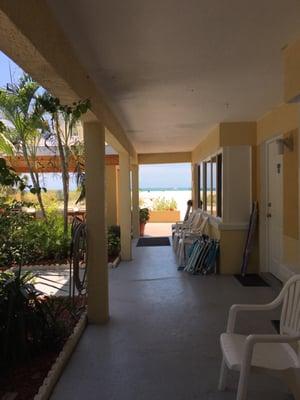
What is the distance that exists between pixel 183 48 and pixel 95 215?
6.44 ft

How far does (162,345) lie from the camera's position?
3.32 meters

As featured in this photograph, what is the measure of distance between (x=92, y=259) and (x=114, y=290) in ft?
4.47

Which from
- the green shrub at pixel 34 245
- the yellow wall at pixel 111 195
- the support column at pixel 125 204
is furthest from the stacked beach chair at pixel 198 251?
the yellow wall at pixel 111 195

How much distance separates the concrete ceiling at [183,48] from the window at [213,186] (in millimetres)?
1881

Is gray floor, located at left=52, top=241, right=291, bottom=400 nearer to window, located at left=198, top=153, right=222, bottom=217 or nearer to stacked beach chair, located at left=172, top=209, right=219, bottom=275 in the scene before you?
stacked beach chair, located at left=172, top=209, right=219, bottom=275

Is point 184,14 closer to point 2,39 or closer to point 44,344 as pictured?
point 2,39

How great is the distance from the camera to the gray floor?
2598 mm

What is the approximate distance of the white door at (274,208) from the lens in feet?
17.3

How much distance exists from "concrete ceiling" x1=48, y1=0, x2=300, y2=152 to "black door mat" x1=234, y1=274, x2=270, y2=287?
8.45ft

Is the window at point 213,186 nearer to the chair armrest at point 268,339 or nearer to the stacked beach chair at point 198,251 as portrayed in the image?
the stacked beach chair at point 198,251

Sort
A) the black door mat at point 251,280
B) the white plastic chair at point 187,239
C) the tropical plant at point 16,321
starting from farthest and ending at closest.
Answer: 1. the white plastic chair at point 187,239
2. the black door mat at point 251,280
3. the tropical plant at point 16,321

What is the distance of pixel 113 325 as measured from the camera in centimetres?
382

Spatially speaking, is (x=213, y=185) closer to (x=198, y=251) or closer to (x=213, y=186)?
(x=213, y=186)

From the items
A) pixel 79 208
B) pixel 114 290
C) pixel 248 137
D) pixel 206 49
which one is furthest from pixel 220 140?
pixel 79 208
